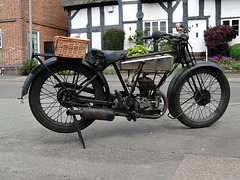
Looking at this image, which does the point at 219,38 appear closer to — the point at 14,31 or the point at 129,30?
the point at 129,30

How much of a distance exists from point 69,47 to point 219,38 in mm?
15645

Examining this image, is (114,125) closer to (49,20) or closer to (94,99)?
(94,99)

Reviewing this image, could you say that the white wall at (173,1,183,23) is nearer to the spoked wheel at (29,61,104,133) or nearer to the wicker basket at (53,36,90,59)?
the spoked wheel at (29,61,104,133)

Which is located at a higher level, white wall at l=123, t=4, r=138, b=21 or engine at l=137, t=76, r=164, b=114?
white wall at l=123, t=4, r=138, b=21

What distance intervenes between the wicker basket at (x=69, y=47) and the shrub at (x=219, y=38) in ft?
50.6

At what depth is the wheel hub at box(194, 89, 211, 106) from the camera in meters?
4.38

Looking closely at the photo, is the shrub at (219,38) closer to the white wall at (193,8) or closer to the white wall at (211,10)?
the white wall at (211,10)

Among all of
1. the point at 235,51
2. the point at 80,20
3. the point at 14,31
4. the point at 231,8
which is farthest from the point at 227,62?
the point at 14,31

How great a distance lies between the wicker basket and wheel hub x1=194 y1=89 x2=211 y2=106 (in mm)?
1863

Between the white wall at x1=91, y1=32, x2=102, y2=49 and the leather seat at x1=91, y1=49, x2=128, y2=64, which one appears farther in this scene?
the white wall at x1=91, y1=32, x2=102, y2=49

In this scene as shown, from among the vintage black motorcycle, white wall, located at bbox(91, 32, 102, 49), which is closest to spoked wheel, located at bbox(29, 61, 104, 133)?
the vintage black motorcycle

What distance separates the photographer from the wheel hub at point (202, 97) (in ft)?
14.4

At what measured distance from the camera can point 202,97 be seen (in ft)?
14.3

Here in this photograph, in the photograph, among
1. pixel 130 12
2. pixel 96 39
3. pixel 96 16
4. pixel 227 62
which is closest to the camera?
pixel 227 62
